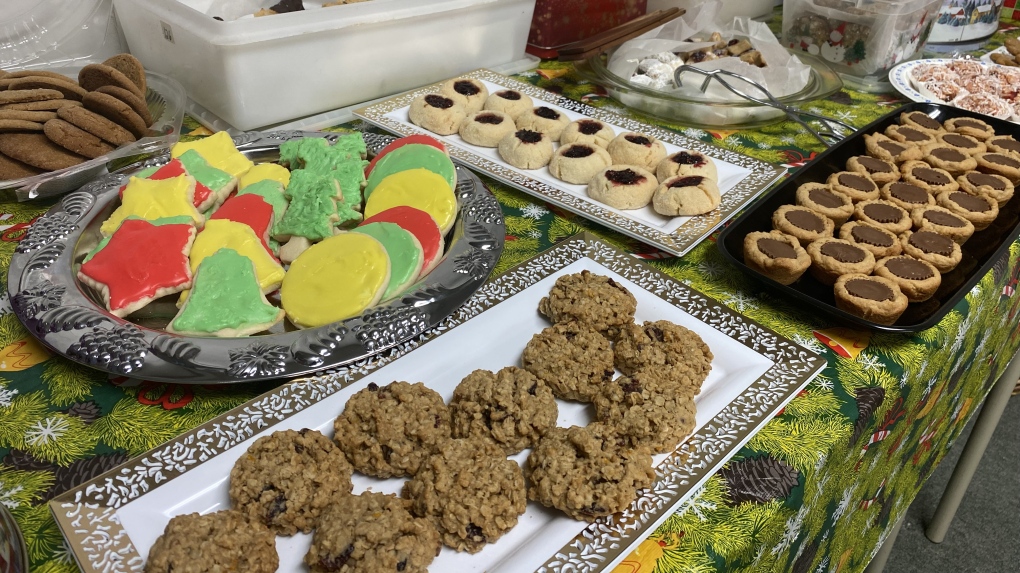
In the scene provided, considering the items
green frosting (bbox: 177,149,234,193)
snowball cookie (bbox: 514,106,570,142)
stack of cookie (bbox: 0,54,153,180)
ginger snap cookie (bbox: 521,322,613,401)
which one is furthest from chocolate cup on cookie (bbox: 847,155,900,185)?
stack of cookie (bbox: 0,54,153,180)

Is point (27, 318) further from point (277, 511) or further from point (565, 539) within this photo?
point (565, 539)

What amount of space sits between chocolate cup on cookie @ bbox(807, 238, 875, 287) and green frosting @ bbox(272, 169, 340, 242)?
91cm

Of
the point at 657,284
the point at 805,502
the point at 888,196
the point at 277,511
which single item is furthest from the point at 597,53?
the point at 277,511

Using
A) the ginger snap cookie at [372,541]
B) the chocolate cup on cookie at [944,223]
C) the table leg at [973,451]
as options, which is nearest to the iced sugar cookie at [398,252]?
the ginger snap cookie at [372,541]

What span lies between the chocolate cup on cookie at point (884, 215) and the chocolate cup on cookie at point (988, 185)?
0.76 feet

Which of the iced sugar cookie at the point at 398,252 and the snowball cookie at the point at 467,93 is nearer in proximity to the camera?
the iced sugar cookie at the point at 398,252

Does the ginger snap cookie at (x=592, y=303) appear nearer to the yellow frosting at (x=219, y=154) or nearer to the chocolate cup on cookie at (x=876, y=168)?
the yellow frosting at (x=219, y=154)

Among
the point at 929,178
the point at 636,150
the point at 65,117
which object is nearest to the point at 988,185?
the point at 929,178

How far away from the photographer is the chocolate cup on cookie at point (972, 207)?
1.46 m

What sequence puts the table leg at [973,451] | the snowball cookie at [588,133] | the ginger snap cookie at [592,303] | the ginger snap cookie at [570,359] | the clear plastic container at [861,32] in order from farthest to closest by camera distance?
the clear plastic container at [861,32] → the table leg at [973,451] → the snowball cookie at [588,133] → the ginger snap cookie at [592,303] → the ginger snap cookie at [570,359]

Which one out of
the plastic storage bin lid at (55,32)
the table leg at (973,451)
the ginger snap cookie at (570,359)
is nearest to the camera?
the ginger snap cookie at (570,359)

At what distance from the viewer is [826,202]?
4.70 ft

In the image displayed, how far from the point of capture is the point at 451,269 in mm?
1142

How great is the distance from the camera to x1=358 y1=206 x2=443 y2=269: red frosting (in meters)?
1.18
